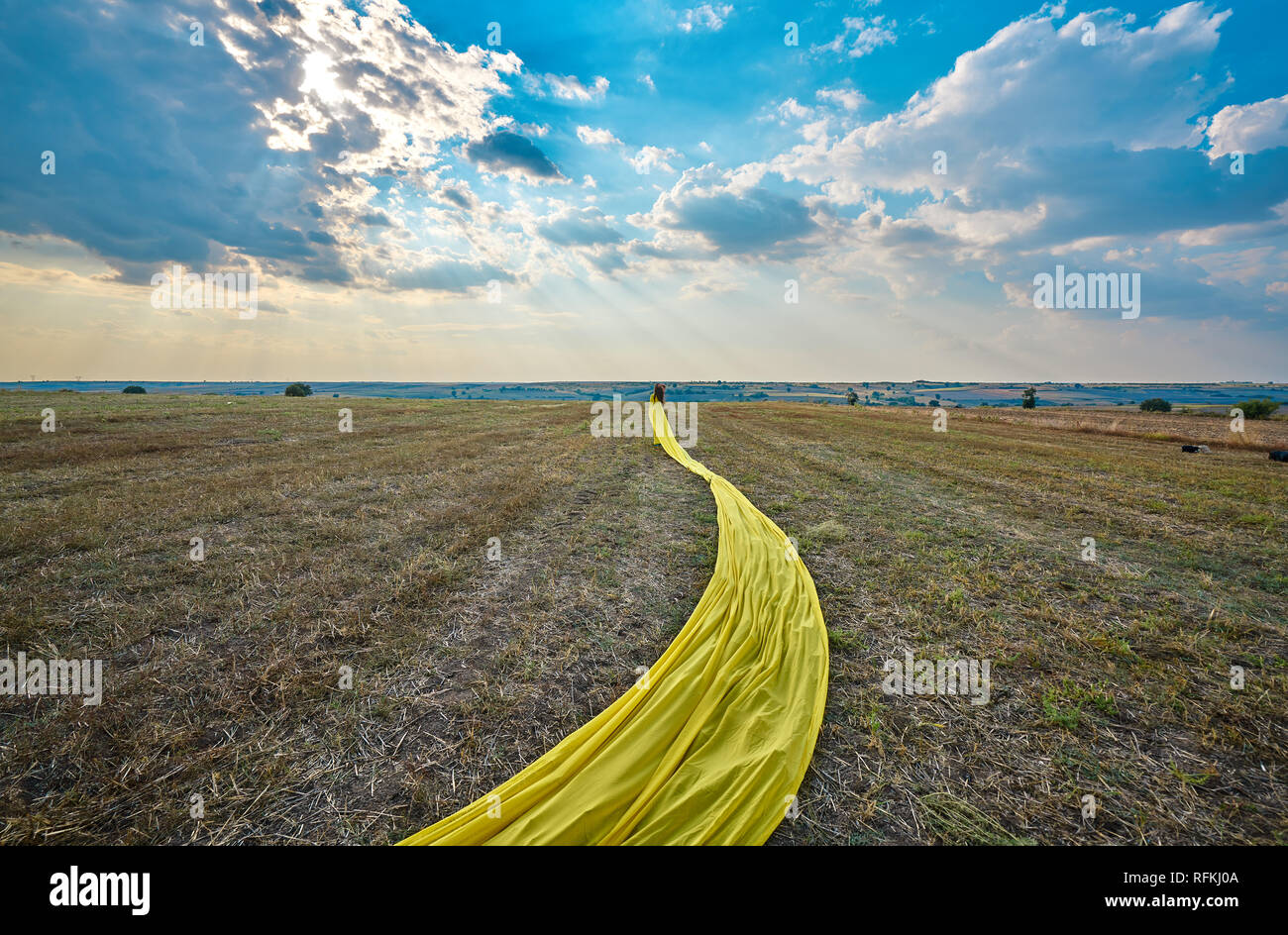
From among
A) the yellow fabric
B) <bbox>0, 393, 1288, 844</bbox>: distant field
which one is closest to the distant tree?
<bbox>0, 393, 1288, 844</bbox>: distant field

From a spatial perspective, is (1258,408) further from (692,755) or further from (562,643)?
(562,643)

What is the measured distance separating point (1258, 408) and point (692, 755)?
162ft

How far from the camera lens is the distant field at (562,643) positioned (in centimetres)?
260

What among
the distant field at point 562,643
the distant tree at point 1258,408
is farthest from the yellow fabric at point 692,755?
the distant tree at point 1258,408

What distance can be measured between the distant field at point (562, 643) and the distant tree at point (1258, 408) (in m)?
34.1

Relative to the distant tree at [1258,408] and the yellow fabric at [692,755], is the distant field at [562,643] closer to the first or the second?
the yellow fabric at [692,755]

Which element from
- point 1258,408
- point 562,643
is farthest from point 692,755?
point 1258,408

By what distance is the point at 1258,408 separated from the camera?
30.3m

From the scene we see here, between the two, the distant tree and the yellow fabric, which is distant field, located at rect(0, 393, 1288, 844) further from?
the distant tree
